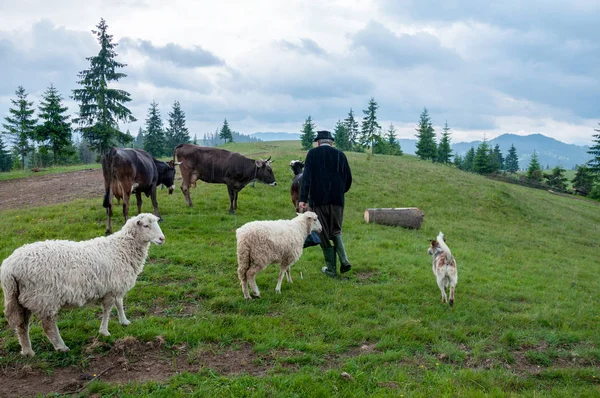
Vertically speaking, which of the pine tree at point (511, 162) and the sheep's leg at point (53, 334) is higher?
the pine tree at point (511, 162)

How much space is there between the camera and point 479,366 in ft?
19.0

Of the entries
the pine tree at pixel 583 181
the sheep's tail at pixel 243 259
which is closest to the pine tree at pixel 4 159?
the sheep's tail at pixel 243 259

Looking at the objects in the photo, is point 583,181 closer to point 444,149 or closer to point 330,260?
point 444,149

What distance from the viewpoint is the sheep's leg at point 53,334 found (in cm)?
521

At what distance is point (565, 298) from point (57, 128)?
44.7 metres

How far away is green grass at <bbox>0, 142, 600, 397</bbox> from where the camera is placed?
5105 millimetres

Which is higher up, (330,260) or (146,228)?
(146,228)

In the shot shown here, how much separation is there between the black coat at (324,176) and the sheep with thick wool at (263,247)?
105cm

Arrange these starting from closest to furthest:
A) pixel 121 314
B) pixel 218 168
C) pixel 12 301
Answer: pixel 12 301 < pixel 121 314 < pixel 218 168

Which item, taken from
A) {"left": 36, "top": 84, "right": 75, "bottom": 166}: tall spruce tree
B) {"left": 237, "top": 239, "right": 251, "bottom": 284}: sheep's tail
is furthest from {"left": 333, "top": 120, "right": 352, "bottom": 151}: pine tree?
{"left": 237, "top": 239, "right": 251, "bottom": 284}: sheep's tail

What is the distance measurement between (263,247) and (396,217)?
34.6ft

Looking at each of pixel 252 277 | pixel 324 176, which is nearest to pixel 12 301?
pixel 252 277

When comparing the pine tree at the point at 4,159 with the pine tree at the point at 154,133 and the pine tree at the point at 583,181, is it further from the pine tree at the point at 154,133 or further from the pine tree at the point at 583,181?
the pine tree at the point at 583,181

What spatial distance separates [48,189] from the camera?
800 inches
